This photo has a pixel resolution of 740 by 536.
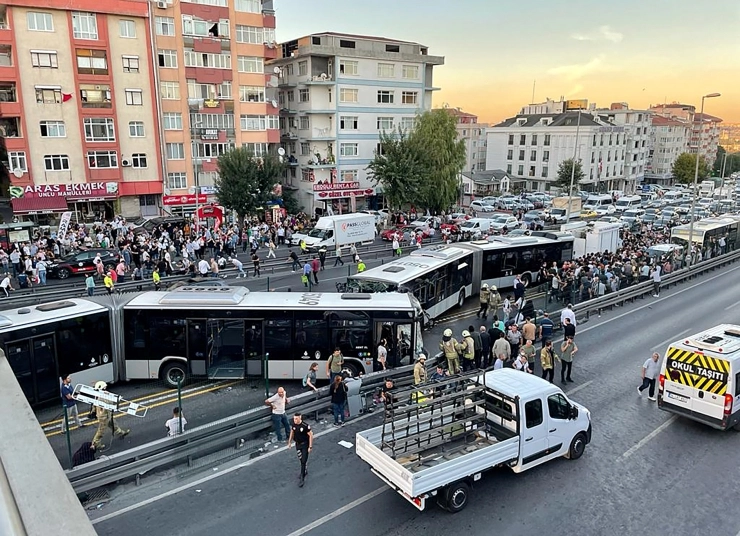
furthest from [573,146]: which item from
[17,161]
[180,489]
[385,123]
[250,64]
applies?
[180,489]

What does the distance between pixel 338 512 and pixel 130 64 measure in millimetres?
42292

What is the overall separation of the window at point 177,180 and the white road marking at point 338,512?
40.8 meters

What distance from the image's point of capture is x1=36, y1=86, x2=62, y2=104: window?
3962 cm

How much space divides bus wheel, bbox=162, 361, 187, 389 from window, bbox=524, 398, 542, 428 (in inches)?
387

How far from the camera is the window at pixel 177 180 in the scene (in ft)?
152

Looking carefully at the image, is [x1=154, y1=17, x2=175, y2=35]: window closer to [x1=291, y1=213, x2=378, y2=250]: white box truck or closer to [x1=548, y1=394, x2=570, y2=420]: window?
[x1=291, y1=213, x2=378, y2=250]: white box truck

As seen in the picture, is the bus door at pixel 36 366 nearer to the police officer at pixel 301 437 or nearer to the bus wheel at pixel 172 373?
the bus wheel at pixel 172 373

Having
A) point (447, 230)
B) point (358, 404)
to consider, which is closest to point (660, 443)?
point (358, 404)

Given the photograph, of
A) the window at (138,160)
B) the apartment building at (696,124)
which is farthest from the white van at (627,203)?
the apartment building at (696,124)

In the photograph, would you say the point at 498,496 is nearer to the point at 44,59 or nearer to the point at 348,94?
the point at 44,59

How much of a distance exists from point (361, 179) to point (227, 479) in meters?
48.2

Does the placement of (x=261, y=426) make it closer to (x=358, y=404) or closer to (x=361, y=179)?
(x=358, y=404)

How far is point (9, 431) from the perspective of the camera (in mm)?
7340

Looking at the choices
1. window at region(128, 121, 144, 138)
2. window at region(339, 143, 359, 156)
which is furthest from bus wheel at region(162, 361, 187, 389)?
window at region(339, 143, 359, 156)
